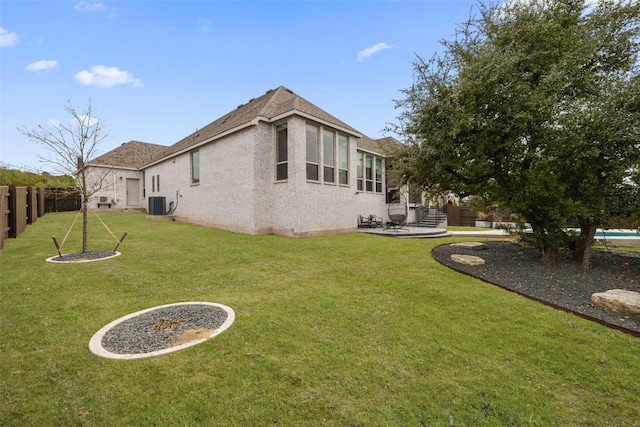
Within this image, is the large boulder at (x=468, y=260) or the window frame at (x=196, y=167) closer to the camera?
the large boulder at (x=468, y=260)

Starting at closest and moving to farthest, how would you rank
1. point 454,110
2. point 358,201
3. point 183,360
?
1. point 183,360
2. point 454,110
3. point 358,201

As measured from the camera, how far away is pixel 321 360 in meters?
2.89

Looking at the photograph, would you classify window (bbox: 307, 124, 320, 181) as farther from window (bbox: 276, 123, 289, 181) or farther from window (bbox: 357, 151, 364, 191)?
window (bbox: 357, 151, 364, 191)

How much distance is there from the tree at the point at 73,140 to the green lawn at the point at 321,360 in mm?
3435

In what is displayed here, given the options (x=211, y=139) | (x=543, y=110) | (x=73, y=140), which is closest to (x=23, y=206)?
(x=73, y=140)

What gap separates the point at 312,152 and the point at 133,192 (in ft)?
65.9

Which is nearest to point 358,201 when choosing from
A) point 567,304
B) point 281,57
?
point 281,57

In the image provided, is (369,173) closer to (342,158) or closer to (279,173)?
(342,158)

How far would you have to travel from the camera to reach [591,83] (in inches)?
244

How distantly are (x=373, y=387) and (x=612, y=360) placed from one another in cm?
274

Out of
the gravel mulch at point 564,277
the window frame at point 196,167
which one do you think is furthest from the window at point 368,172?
the window frame at point 196,167

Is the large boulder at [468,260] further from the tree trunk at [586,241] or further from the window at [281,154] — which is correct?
the window at [281,154]

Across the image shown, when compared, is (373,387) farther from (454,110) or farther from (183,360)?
(454,110)

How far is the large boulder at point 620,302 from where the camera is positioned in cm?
400
